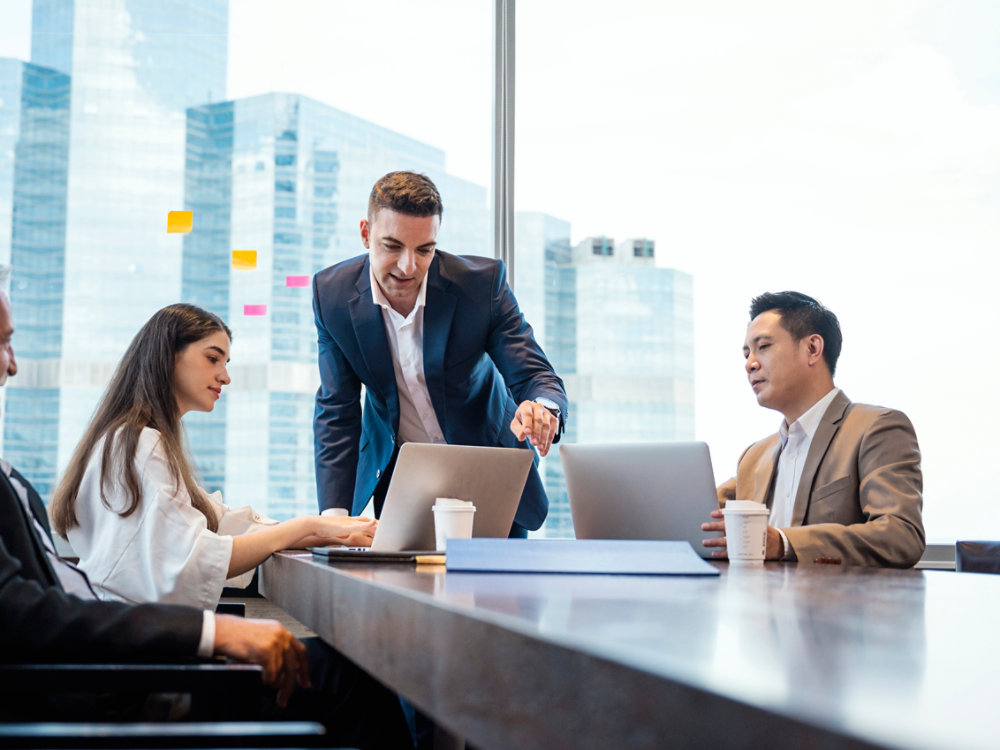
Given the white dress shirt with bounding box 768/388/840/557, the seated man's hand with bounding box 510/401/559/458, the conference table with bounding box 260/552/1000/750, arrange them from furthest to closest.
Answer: the white dress shirt with bounding box 768/388/840/557 → the seated man's hand with bounding box 510/401/559/458 → the conference table with bounding box 260/552/1000/750

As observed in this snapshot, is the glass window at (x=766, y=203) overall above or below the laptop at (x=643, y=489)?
above

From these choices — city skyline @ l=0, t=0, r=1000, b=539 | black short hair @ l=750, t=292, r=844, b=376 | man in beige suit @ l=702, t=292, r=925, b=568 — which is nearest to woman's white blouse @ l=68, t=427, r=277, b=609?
man in beige suit @ l=702, t=292, r=925, b=568

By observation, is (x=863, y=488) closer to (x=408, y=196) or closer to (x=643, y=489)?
(x=643, y=489)

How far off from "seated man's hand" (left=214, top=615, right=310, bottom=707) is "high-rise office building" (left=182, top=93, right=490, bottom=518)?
86.0 inches

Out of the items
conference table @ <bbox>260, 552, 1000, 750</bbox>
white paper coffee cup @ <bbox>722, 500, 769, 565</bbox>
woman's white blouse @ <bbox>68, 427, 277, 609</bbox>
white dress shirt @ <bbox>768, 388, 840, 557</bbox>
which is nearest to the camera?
conference table @ <bbox>260, 552, 1000, 750</bbox>

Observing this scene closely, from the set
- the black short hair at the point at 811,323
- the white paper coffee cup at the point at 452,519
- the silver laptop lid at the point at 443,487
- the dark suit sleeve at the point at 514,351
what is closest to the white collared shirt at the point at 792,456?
the black short hair at the point at 811,323

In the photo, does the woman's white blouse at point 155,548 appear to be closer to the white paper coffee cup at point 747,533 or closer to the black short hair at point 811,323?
the white paper coffee cup at point 747,533

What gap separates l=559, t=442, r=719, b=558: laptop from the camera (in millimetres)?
1863

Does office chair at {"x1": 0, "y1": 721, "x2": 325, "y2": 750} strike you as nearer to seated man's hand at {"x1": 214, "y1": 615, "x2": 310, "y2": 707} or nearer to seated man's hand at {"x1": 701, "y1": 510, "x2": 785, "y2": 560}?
seated man's hand at {"x1": 214, "y1": 615, "x2": 310, "y2": 707}

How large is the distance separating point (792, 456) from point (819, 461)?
0.70 ft

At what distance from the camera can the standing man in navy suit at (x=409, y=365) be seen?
270 centimetres

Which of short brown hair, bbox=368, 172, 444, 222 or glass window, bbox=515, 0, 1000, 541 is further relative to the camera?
glass window, bbox=515, 0, 1000, 541

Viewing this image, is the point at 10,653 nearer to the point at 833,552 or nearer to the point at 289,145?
the point at 833,552

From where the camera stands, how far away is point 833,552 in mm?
1834
